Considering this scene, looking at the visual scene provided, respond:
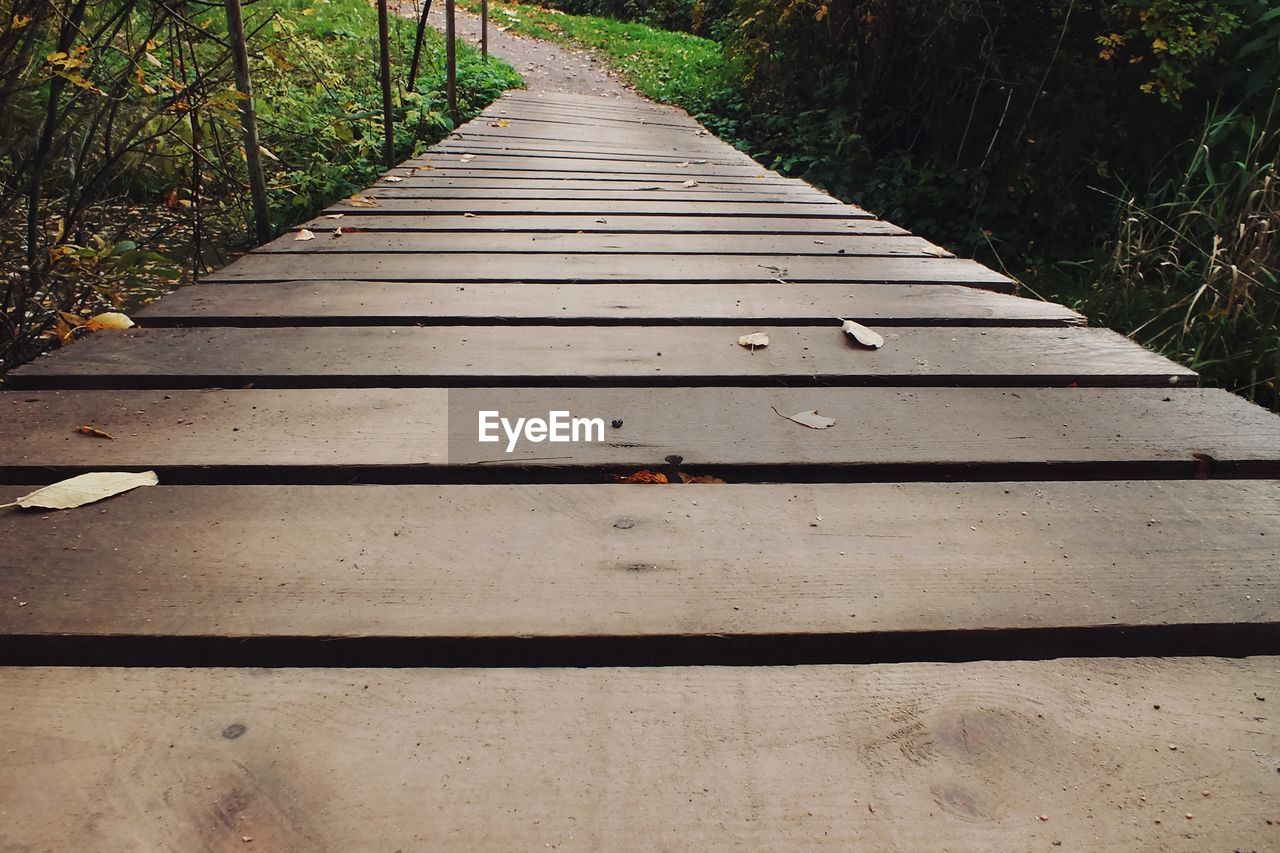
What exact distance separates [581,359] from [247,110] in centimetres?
171

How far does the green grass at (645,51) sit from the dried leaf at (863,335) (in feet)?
24.5

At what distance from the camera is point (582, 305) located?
66.6 inches

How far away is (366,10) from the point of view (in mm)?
10883

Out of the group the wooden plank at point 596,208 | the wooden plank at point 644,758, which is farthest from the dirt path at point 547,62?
the wooden plank at point 644,758

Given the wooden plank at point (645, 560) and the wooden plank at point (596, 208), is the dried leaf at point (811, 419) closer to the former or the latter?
the wooden plank at point (645, 560)

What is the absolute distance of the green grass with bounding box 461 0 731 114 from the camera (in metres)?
9.01

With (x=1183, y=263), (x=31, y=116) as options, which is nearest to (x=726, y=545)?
(x=31, y=116)

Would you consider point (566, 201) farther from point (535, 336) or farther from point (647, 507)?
point (647, 507)

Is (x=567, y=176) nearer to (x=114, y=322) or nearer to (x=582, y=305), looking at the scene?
(x=582, y=305)

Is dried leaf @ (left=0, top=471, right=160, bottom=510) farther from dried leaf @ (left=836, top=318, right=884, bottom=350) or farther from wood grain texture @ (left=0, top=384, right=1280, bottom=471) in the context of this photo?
dried leaf @ (left=836, top=318, right=884, bottom=350)

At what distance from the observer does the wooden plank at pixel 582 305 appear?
158 cm

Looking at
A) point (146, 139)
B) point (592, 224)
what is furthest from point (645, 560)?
point (146, 139)

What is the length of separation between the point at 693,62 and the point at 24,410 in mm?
10922

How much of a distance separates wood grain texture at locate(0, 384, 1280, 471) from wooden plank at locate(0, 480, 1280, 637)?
0.24 ft
